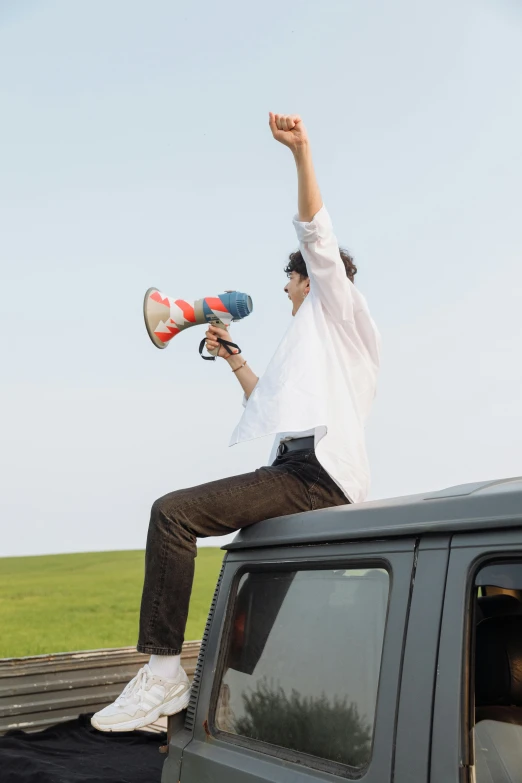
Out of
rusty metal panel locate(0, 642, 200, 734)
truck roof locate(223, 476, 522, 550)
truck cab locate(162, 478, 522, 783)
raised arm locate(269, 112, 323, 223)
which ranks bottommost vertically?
Result: rusty metal panel locate(0, 642, 200, 734)

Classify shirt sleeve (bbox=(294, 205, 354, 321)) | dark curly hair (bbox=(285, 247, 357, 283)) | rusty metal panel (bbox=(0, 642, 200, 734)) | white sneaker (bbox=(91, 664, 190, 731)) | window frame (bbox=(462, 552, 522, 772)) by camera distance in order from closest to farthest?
1. window frame (bbox=(462, 552, 522, 772))
2. white sneaker (bbox=(91, 664, 190, 731))
3. shirt sleeve (bbox=(294, 205, 354, 321))
4. dark curly hair (bbox=(285, 247, 357, 283))
5. rusty metal panel (bbox=(0, 642, 200, 734))

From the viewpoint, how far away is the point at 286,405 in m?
2.80

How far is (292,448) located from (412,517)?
3.93ft

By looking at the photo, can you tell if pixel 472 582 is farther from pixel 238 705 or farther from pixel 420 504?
pixel 238 705

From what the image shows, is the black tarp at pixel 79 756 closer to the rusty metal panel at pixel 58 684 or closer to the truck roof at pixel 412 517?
the rusty metal panel at pixel 58 684

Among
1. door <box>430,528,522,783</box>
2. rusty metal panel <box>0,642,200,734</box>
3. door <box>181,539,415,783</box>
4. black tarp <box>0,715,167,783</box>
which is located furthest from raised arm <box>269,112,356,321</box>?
rusty metal panel <box>0,642,200,734</box>

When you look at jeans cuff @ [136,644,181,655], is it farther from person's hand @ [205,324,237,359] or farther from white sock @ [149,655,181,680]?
person's hand @ [205,324,237,359]

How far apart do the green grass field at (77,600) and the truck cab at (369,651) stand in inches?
121

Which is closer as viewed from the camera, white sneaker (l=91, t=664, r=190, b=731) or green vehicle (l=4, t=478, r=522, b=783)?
green vehicle (l=4, t=478, r=522, b=783)

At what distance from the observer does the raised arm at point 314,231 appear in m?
2.85

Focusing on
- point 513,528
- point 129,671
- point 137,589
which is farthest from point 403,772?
point 137,589

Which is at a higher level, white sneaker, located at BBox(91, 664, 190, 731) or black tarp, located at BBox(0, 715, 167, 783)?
white sneaker, located at BBox(91, 664, 190, 731)

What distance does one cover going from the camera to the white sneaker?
7.88 ft

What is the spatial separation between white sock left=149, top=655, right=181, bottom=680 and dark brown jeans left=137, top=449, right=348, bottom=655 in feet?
0.06
